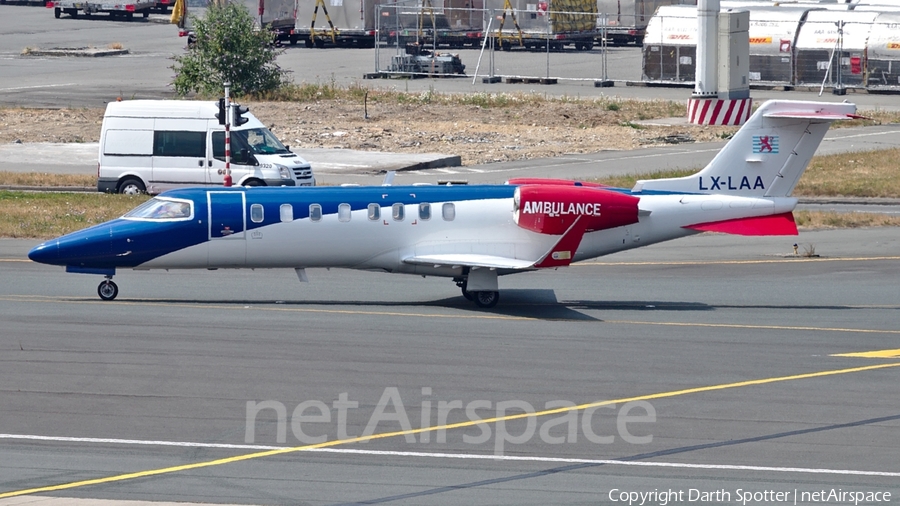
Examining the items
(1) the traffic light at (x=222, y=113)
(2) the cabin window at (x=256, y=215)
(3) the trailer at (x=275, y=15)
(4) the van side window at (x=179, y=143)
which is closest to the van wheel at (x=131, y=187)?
(4) the van side window at (x=179, y=143)

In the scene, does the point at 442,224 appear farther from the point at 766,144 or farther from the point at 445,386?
the point at 766,144

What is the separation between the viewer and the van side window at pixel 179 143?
36.6m

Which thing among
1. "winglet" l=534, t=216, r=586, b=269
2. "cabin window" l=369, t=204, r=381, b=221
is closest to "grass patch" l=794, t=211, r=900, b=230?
"winglet" l=534, t=216, r=586, b=269

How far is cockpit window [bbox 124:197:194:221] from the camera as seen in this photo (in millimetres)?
23734

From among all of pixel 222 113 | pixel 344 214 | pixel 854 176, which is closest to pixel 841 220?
pixel 854 176

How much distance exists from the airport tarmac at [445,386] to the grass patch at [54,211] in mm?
4555

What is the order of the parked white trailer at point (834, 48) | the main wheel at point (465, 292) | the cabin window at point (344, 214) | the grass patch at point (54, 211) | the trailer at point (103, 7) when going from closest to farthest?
the cabin window at point (344, 214) → the main wheel at point (465, 292) → the grass patch at point (54, 211) → the parked white trailer at point (834, 48) → the trailer at point (103, 7)

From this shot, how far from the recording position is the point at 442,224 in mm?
24047

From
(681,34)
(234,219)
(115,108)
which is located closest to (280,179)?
(115,108)

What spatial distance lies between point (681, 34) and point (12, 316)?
48.0m

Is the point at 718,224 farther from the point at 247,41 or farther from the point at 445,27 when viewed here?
the point at 445,27
